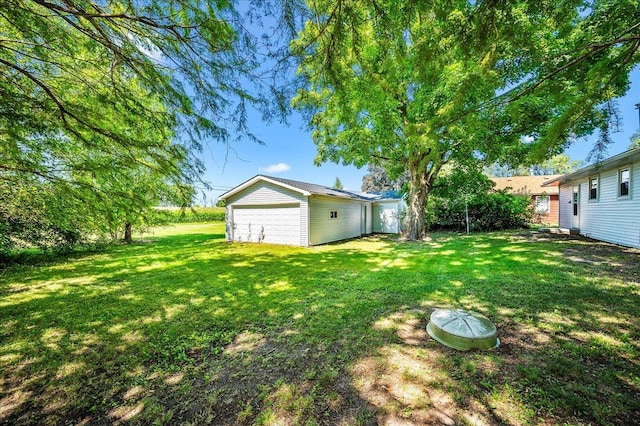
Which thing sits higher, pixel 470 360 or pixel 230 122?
pixel 230 122

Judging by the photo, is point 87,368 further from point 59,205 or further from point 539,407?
point 539,407

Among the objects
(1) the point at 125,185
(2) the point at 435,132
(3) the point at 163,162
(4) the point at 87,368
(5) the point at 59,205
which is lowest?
(4) the point at 87,368

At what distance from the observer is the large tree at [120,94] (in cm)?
250

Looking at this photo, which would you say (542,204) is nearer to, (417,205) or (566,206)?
(566,206)

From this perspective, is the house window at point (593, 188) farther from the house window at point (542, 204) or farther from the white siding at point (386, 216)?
the house window at point (542, 204)

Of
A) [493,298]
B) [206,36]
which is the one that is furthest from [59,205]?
[493,298]

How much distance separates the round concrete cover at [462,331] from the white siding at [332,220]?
792cm

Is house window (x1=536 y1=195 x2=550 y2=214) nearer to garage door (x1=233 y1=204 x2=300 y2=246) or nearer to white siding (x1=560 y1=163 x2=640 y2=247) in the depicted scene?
white siding (x1=560 y1=163 x2=640 y2=247)

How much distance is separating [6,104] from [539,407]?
5.56 meters

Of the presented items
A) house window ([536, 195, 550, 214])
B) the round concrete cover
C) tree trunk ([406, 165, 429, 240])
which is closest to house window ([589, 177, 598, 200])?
tree trunk ([406, 165, 429, 240])

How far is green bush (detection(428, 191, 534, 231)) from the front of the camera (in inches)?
569

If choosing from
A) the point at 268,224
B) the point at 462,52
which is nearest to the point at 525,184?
the point at 268,224

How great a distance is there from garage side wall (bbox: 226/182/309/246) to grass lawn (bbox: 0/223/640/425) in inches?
209

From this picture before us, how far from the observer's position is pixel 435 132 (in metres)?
3.33
